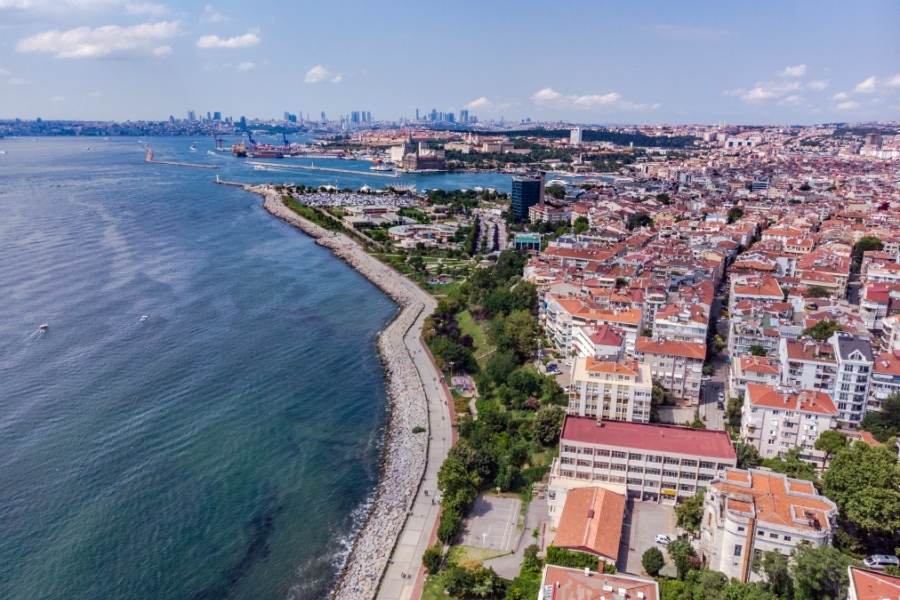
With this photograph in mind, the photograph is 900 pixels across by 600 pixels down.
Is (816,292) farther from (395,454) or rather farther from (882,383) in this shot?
(395,454)

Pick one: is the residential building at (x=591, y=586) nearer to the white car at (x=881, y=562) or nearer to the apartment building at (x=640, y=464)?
the apartment building at (x=640, y=464)

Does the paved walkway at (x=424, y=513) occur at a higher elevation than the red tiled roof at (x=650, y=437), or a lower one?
lower

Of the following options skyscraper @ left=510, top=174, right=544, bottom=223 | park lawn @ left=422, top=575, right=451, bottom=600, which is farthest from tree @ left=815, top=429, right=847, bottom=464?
skyscraper @ left=510, top=174, right=544, bottom=223

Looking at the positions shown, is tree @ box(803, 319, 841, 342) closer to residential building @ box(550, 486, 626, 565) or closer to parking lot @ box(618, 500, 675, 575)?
parking lot @ box(618, 500, 675, 575)

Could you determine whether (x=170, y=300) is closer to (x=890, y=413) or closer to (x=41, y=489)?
(x=41, y=489)

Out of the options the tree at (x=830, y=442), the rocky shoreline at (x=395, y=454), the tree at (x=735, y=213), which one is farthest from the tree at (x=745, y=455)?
the tree at (x=735, y=213)

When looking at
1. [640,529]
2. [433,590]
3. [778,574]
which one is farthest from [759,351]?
[433,590]
